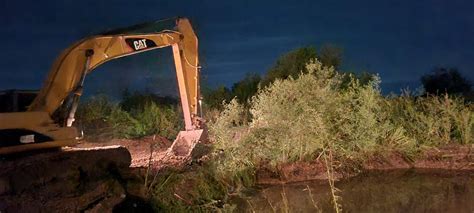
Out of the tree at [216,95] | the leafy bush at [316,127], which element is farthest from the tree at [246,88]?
the leafy bush at [316,127]

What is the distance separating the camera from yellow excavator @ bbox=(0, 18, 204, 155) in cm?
1120

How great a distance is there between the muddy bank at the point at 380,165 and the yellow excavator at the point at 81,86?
1.95 metres

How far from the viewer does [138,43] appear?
1314cm

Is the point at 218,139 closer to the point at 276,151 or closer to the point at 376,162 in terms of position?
the point at 276,151

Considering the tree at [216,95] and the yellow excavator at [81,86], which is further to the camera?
the tree at [216,95]

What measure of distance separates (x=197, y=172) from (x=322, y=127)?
2577mm

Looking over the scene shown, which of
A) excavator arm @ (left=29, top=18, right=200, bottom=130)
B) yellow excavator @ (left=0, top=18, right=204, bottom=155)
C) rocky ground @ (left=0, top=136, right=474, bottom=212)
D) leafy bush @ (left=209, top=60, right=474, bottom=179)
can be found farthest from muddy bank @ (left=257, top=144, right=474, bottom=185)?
excavator arm @ (left=29, top=18, right=200, bottom=130)

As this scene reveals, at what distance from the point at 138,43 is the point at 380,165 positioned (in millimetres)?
5843

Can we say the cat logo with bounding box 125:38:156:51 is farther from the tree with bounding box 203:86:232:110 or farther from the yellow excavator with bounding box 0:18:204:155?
the tree with bounding box 203:86:232:110

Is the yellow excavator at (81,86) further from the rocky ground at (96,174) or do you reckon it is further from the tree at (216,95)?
the tree at (216,95)

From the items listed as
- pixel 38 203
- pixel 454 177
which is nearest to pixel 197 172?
pixel 38 203

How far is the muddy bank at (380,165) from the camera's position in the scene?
527 inches

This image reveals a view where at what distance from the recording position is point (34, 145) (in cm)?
1133

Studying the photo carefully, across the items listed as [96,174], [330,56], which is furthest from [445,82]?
[96,174]
